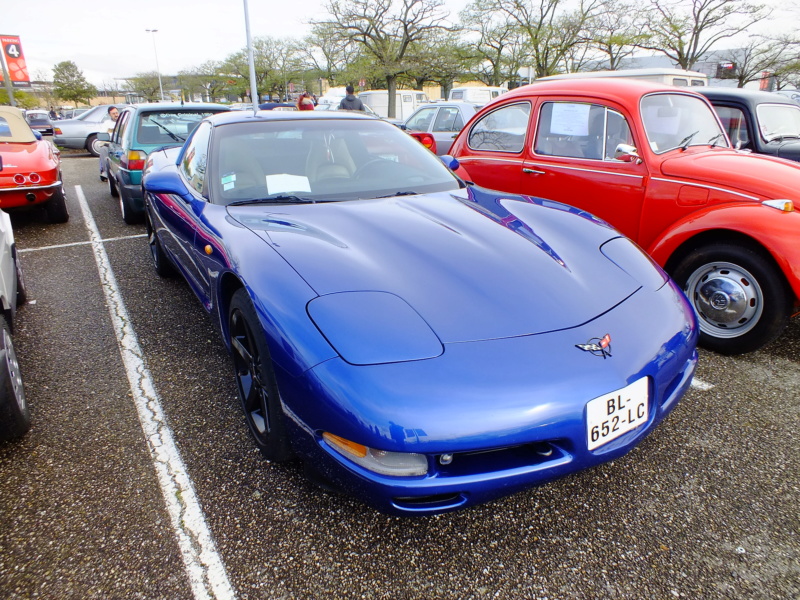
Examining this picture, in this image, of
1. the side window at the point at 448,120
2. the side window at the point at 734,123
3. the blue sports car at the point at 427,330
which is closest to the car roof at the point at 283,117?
the blue sports car at the point at 427,330

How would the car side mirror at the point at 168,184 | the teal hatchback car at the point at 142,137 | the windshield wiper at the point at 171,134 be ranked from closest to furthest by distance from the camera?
the car side mirror at the point at 168,184 → the teal hatchback car at the point at 142,137 → the windshield wiper at the point at 171,134

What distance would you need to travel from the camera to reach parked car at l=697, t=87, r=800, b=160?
5.11m

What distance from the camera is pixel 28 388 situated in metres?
2.81

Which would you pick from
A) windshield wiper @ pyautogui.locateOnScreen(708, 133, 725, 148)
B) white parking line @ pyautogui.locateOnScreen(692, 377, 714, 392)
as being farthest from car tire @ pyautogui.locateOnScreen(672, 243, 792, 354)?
windshield wiper @ pyautogui.locateOnScreen(708, 133, 725, 148)

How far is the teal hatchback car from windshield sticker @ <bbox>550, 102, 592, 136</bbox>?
4065mm

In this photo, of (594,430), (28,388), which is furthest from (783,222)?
(28,388)

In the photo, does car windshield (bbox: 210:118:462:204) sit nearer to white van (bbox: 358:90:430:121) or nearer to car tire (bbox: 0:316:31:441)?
car tire (bbox: 0:316:31:441)

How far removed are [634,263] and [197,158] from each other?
2526 millimetres

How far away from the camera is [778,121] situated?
5348 mm

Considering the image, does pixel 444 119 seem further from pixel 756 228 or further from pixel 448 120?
pixel 756 228

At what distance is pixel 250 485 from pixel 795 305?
3.03 m

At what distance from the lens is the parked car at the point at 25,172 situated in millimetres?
5656

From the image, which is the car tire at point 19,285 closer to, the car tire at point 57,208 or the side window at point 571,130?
the car tire at point 57,208

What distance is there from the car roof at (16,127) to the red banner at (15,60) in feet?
73.1
